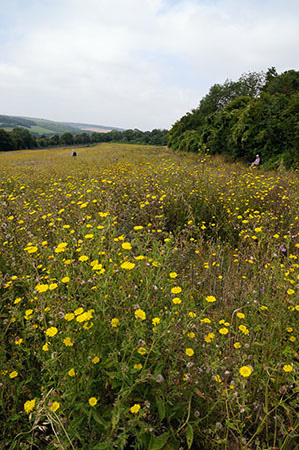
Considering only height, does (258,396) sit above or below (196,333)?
below

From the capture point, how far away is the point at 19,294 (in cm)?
236

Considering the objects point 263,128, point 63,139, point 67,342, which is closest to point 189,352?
point 67,342

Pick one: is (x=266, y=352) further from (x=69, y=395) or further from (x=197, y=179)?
(x=197, y=179)

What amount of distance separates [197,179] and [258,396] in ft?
14.8

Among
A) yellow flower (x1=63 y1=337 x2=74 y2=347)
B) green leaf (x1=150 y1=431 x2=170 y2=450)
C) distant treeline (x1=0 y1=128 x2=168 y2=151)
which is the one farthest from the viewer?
distant treeline (x1=0 y1=128 x2=168 y2=151)

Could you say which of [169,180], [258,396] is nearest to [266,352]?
[258,396]

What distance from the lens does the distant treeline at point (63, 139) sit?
4850 cm

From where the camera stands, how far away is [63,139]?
64875mm

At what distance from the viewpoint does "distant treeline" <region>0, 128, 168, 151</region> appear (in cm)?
4850

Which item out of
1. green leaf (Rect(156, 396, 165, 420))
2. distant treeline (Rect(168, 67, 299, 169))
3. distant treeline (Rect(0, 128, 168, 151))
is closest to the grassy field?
green leaf (Rect(156, 396, 165, 420))

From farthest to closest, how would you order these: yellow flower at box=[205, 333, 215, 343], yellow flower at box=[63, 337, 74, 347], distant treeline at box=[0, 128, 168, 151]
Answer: distant treeline at box=[0, 128, 168, 151]
yellow flower at box=[205, 333, 215, 343]
yellow flower at box=[63, 337, 74, 347]

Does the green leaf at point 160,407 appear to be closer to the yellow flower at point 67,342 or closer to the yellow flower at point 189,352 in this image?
the yellow flower at point 189,352

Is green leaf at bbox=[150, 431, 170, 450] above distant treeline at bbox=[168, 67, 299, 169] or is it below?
below

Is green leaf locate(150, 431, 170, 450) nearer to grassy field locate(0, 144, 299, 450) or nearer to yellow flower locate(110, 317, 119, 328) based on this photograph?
grassy field locate(0, 144, 299, 450)
